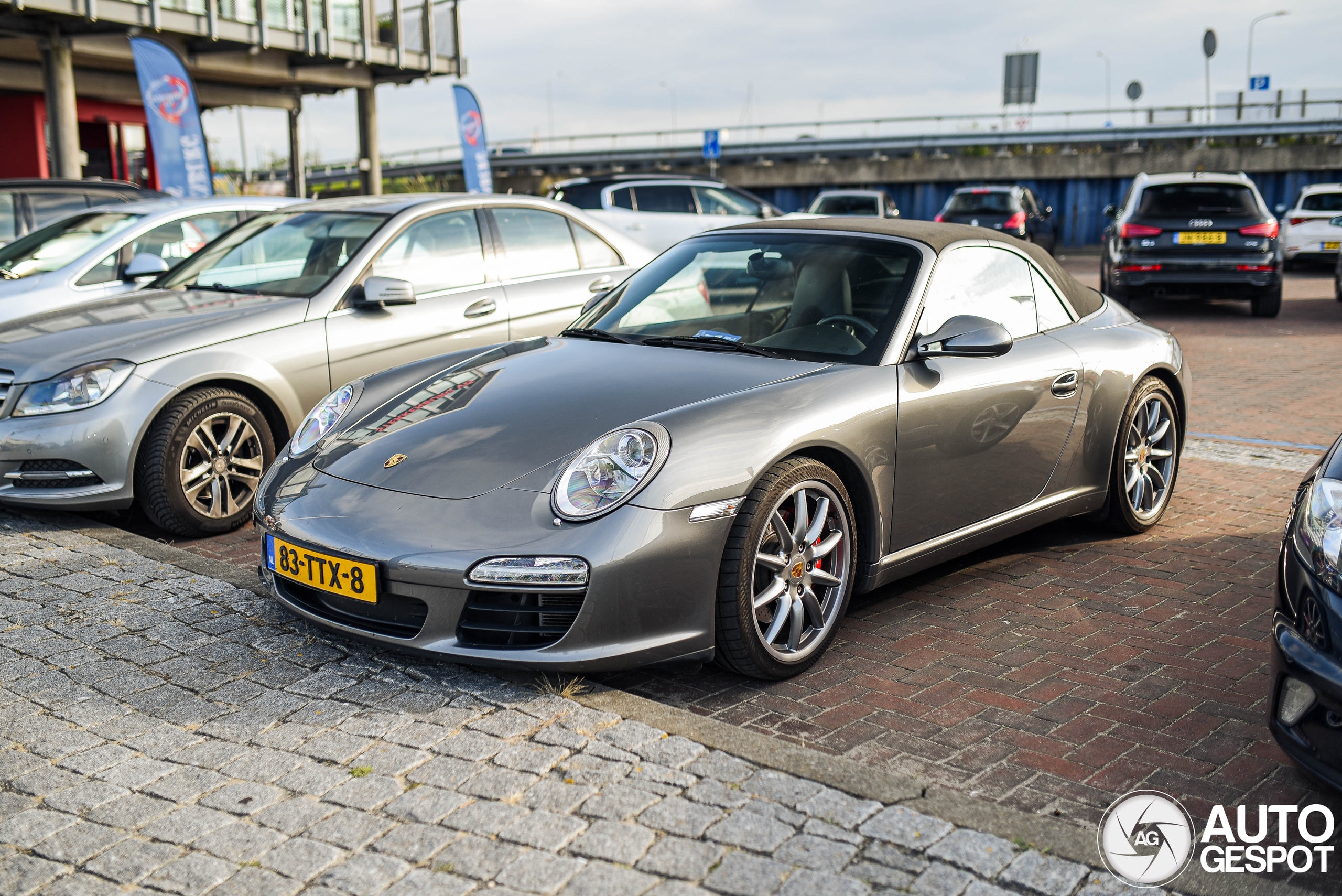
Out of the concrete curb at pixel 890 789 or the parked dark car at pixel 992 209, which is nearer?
the concrete curb at pixel 890 789

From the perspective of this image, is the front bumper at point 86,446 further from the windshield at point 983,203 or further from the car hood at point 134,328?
the windshield at point 983,203

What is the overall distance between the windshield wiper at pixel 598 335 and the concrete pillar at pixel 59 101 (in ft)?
64.6

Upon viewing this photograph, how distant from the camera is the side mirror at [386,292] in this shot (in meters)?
5.65

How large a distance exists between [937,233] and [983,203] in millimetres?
18542

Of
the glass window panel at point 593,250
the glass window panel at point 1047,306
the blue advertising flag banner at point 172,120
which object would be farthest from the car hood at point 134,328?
the blue advertising flag banner at point 172,120

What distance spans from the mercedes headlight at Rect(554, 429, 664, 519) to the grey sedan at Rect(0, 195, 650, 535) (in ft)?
8.23

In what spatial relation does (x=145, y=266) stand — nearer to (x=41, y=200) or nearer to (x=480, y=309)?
(x=480, y=309)

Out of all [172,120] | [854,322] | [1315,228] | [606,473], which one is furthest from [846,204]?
[606,473]

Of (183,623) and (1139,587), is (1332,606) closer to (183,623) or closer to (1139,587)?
(1139,587)

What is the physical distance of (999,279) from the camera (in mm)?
4676

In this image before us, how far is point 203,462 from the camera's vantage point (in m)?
5.20

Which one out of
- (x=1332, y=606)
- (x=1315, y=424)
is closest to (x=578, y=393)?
(x=1332, y=606)

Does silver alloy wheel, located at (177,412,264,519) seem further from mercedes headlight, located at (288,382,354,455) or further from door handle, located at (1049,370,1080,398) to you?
door handle, located at (1049,370,1080,398)

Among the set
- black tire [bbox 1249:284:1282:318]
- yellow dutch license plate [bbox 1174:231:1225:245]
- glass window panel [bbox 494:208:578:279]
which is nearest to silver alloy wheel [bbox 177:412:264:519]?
glass window panel [bbox 494:208:578:279]
